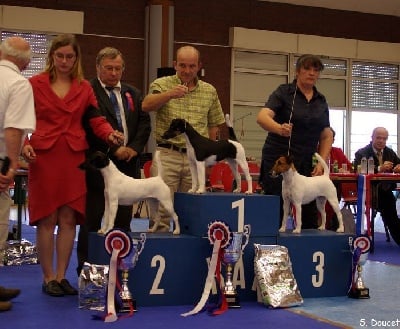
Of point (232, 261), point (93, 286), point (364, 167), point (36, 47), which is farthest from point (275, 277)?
point (36, 47)

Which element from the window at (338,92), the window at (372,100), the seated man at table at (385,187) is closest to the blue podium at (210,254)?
the seated man at table at (385,187)

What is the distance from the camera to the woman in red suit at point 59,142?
135 inches

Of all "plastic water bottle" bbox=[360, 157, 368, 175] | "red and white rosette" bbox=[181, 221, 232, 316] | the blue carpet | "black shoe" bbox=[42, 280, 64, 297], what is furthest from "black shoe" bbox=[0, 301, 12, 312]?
"plastic water bottle" bbox=[360, 157, 368, 175]

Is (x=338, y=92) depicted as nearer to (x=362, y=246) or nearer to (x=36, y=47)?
(x=36, y=47)

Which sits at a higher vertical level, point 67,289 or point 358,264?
point 358,264

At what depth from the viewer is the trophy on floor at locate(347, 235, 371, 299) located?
12.2ft

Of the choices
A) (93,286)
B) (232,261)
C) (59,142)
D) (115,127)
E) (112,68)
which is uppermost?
(112,68)

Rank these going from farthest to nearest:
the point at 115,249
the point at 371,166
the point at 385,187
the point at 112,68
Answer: the point at 385,187
the point at 371,166
the point at 112,68
the point at 115,249

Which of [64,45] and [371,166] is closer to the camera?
[64,45]

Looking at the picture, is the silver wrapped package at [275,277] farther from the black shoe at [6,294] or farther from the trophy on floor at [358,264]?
the black shoe at [6,294]

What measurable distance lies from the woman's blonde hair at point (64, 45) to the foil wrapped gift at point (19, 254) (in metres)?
1.93

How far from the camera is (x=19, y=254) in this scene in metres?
5.00

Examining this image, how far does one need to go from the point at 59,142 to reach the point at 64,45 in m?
0.50

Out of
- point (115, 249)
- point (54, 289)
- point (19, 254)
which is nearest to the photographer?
point (115, 249)
